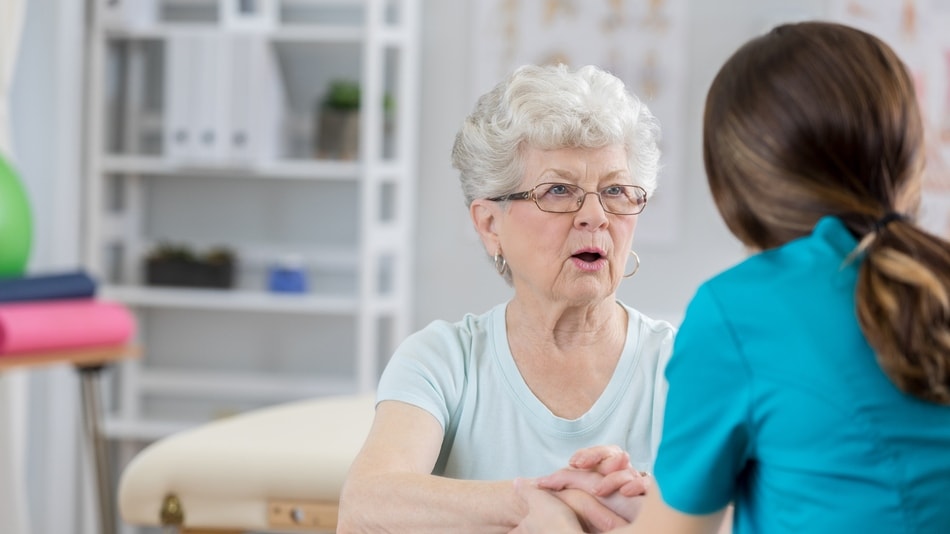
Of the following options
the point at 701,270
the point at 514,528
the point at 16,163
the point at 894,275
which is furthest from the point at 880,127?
the point at 16,163

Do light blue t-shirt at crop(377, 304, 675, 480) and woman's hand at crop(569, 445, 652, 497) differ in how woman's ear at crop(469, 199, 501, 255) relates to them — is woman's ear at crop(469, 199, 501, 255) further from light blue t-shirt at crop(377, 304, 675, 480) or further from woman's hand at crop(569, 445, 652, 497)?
woman's hand at crop(569, 445, 652, 497)

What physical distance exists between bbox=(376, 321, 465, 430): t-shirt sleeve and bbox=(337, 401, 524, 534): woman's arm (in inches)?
0.6

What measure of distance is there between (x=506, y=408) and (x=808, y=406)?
639mm

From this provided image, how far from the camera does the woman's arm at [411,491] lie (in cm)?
142

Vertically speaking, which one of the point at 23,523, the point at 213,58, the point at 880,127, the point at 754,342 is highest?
the point at 213,58

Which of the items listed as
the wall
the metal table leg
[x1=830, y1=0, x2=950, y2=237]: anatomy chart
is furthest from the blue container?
[x1=830, y1=0, x2=950, y2=237]: anatomy chart

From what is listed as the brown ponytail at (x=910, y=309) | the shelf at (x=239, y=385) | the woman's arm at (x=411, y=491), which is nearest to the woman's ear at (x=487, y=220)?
the woman's arm at (x=411, y=491)

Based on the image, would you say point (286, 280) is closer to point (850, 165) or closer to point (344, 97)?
point (344, 97)

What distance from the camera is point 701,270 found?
384 centimetres

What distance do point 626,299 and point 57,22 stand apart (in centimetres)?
204

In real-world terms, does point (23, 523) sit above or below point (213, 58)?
below

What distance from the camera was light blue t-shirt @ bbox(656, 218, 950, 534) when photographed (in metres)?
1.00

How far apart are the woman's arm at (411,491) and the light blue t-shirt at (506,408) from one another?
4 cm

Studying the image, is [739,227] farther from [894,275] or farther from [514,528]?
[514,528]
